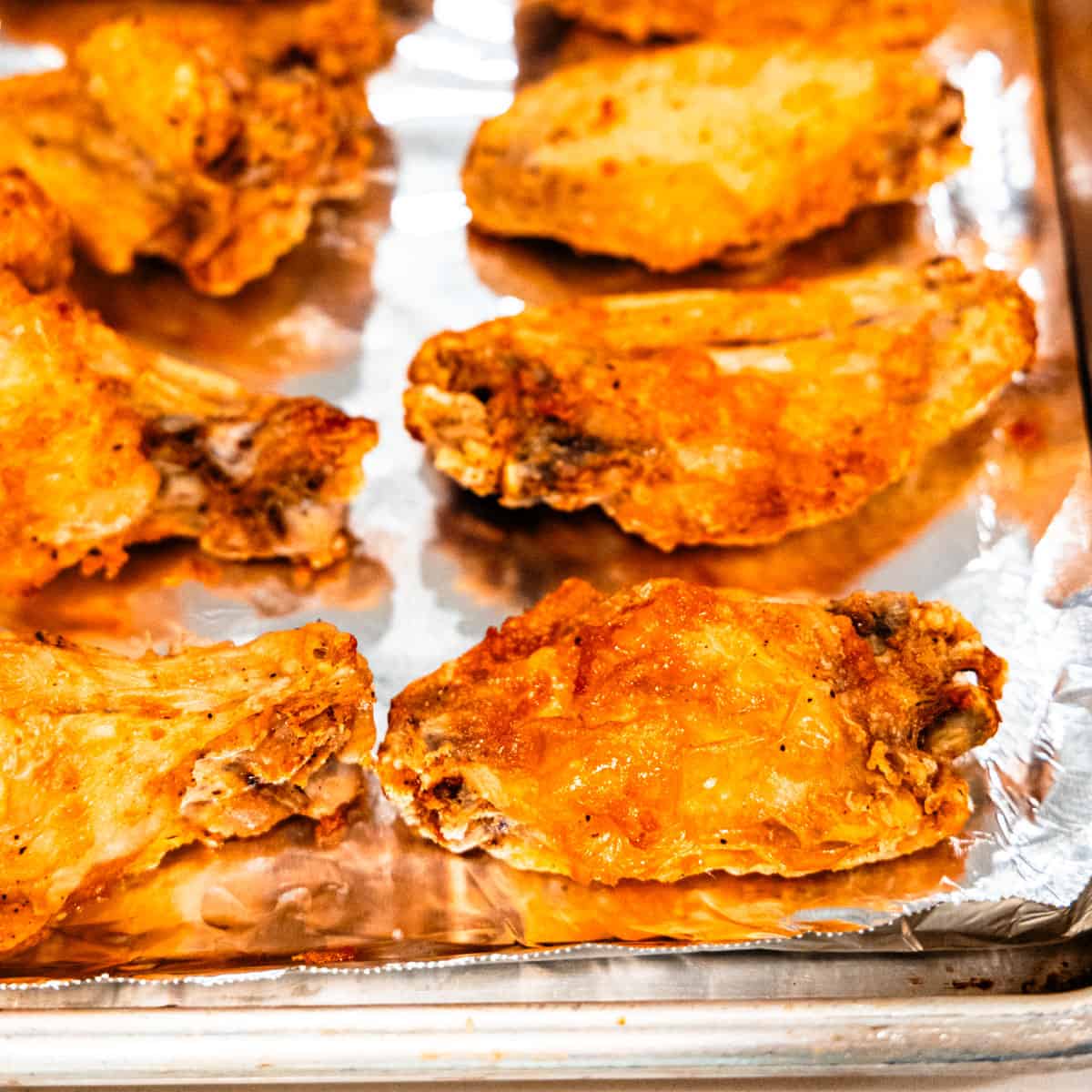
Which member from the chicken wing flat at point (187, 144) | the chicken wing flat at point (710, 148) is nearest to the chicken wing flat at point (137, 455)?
the chicken wing flat at point (187, 144)

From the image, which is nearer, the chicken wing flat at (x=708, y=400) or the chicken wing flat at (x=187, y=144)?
the chicken wing flat at (x=708, y=400)

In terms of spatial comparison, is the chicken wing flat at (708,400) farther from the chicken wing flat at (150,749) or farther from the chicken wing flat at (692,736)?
the chicken wing flat at (150,749)

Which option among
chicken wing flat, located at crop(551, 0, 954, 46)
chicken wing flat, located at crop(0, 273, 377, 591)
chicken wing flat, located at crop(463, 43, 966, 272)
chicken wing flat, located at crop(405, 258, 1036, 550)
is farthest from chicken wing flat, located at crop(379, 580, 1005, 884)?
chicken wing flat, located at crop(551, 0, 954, 46)

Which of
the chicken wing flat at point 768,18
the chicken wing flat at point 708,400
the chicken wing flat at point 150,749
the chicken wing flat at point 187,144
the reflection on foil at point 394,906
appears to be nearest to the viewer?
the chicken wing flat at point 150,749

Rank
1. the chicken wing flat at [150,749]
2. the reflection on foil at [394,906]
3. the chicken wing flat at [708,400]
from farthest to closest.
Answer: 1. the chicken wing flat at [708,400]
2. the reflection on foil at [394,906]
3. the chicken wing flat at [150,749]

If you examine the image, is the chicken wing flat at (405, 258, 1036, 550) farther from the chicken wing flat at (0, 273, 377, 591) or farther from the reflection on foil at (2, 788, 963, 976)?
the reflection on foil at (2, 788, 963, 976)
